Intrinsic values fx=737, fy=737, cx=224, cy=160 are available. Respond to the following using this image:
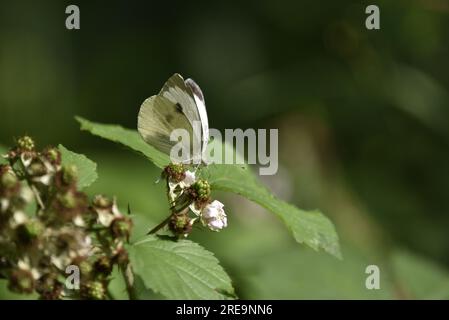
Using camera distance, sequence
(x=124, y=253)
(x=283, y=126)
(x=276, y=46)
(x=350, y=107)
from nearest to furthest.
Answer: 1. (x=124, y=253)
2. (x=350, y=107)
3. (x=283, y=126)
4. (x=276, y=46)

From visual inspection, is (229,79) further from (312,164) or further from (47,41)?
(47,41)

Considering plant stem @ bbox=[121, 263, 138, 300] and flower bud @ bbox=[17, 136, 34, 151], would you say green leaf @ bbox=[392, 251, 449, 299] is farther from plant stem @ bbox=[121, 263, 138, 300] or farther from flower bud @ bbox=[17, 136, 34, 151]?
flower bud @ bbox=[17, 136, 34, 151]

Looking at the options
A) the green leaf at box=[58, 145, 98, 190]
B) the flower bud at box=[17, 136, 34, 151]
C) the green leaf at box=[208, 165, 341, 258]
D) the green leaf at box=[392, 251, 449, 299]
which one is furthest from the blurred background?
the flower bud at box=[17, 136, 34, 151]

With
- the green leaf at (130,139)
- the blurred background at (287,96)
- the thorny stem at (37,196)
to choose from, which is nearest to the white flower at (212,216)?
the green leaf at (130,139)

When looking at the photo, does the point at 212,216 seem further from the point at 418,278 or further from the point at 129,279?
the point at 418,278

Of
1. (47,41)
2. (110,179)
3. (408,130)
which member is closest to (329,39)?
(408,130)

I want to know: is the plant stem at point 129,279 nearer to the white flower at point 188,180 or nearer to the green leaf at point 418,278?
the white flower at point 188,180
